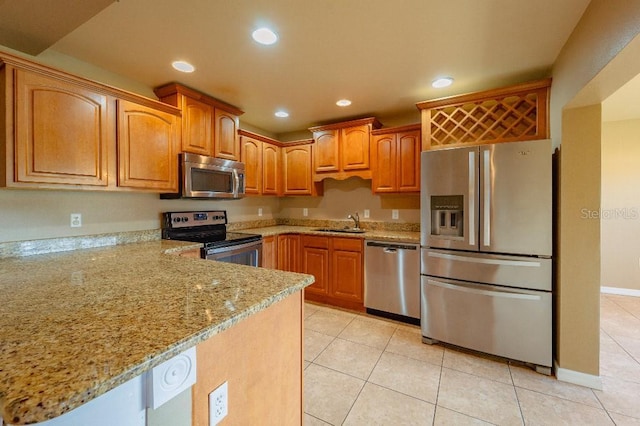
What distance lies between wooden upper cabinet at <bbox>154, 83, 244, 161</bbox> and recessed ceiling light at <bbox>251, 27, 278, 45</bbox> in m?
1.08

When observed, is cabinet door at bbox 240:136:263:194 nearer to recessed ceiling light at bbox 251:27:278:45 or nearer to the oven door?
the oven door

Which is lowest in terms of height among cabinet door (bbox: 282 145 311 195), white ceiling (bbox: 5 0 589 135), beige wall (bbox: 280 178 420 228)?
beige wall (bbox: 280 178 420 228)

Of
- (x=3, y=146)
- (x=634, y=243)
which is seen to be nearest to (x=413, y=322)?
(x=634, y=243)

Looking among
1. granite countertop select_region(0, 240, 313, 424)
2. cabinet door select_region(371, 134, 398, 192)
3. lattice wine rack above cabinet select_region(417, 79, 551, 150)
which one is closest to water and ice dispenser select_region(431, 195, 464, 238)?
lattice wine rack above cabinet select_region(417, 79, 551, 150)

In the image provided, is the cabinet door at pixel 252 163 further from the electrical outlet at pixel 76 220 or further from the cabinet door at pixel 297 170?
the electrical outlet at pixel 76 220

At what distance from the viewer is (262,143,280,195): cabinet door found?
12.2 feet

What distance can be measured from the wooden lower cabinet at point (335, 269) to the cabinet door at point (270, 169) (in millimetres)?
871

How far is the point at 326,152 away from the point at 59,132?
2.59 meters

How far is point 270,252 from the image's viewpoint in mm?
3336

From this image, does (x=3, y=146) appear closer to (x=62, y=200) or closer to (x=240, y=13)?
(x=62, y=200)

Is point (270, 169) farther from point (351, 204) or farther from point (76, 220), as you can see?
point (76, 220)

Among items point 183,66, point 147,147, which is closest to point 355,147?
point 183,66

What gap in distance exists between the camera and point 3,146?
160 centimetres

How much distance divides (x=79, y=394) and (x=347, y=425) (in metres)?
1.52
